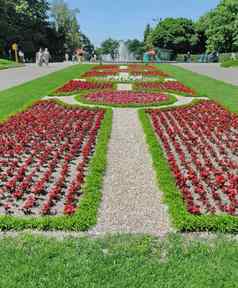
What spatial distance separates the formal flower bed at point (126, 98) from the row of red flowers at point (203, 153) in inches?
78.0

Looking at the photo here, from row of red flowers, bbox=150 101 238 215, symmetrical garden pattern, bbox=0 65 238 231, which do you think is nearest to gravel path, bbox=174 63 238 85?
row of red flowers, bbox=150 101 238 215

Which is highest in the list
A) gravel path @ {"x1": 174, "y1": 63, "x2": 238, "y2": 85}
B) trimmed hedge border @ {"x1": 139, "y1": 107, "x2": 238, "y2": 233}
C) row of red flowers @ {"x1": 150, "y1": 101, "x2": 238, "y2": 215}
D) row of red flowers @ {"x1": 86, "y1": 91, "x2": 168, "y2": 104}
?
trimmed hedge border @ {"x1": 139, "y1": 107, "x2": 238, "y2": 233}

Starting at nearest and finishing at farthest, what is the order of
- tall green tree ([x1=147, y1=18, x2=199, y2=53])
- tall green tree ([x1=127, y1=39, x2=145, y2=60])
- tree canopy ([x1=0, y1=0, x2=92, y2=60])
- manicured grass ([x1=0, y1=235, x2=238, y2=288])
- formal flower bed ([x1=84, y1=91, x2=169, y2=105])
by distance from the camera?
manicured grass ([x1=0, y1=235, x2=238, y2=288])
formal flower bed ([x1=84, y1=91, x2=169, y2=105])
tree canopy ([x1=0, y1=0, x2=92, y2=60])
tall green tree ([x1=147, y1=18, x2=199, y2=53])
tall green tree ([x1=127, y1=39, x2=145, y2=60])

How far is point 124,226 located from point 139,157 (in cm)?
286

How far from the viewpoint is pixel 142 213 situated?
5082 millimetres

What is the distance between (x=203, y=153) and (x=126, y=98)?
305 inches

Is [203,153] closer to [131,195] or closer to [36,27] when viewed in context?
[131,195]

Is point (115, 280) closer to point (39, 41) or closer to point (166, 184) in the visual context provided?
point (166, 184)

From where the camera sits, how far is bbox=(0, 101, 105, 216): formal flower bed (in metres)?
5.40

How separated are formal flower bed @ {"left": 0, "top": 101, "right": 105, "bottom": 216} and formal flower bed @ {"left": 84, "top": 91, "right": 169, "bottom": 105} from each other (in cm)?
235

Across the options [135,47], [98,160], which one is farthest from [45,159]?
[135,47]

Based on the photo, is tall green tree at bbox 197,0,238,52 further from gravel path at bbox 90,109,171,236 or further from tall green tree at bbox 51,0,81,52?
gravel path at bbox 90,109,171,236

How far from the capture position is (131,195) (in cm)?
565

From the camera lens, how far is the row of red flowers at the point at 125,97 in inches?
555
